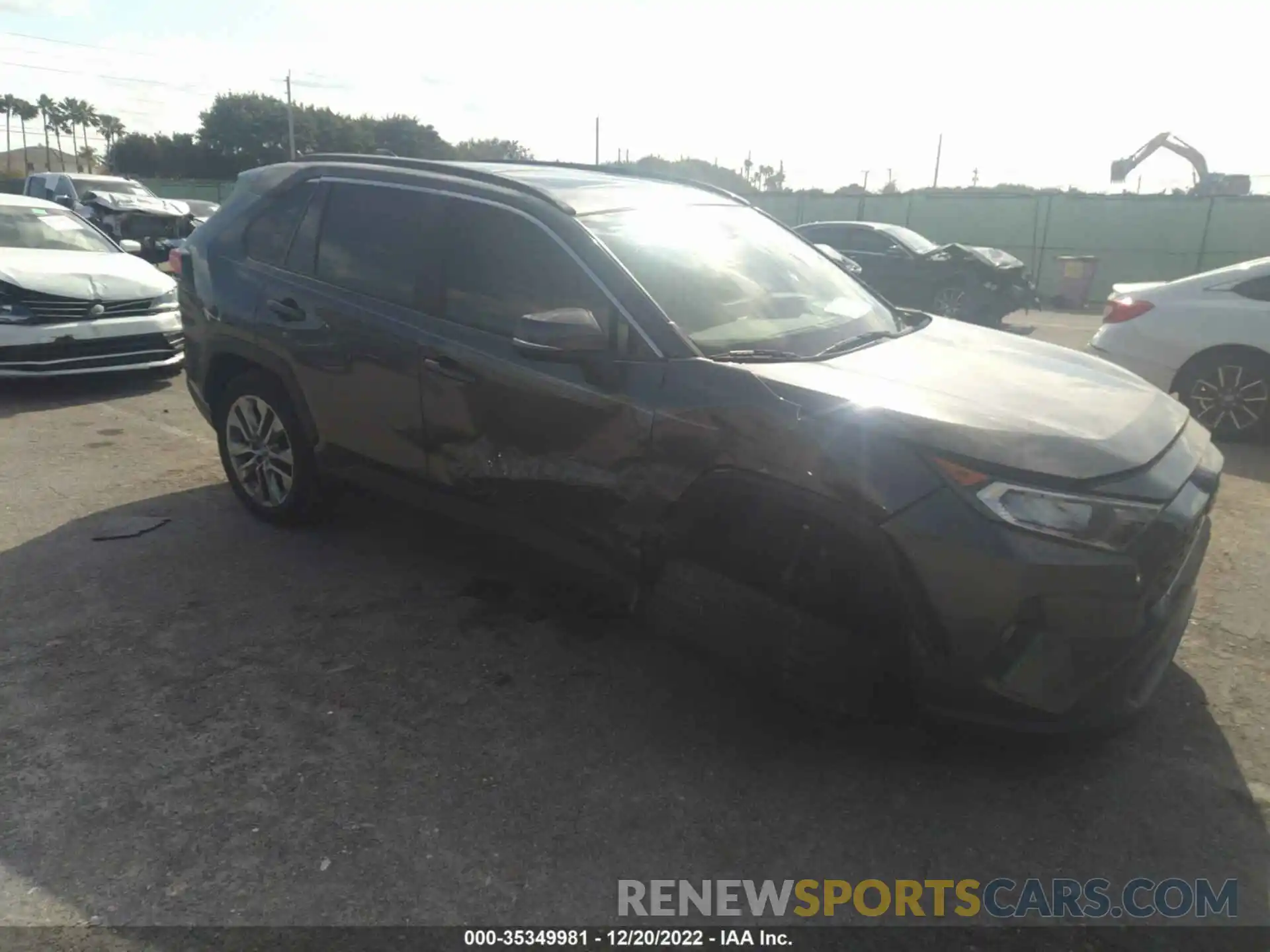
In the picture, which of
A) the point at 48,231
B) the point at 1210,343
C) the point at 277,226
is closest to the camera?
the point at 277,226

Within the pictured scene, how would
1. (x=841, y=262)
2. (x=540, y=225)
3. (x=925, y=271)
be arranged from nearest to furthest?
(x=540, y=225) → (x=841, y=262) → (x=925, y=271)

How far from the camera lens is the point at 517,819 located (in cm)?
254

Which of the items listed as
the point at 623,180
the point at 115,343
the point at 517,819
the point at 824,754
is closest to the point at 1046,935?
the point at 824,754

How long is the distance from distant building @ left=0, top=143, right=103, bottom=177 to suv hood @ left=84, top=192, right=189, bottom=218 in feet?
231

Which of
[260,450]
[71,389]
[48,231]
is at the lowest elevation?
[71,389]

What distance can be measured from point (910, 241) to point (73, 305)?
1156cm

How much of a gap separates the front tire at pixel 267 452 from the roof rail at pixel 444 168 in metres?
1.14

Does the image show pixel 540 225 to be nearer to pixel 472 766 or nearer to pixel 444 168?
pixel 444 168

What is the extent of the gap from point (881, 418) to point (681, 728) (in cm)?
126

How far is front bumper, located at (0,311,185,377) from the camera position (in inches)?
268

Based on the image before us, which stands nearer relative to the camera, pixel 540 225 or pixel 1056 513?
pixel 1056 513

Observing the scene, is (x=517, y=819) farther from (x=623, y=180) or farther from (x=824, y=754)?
(x=623, y=180)

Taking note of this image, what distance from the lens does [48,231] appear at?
27.3 feet

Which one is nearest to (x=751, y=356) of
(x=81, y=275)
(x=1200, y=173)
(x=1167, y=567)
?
(x=1167, y=567)
